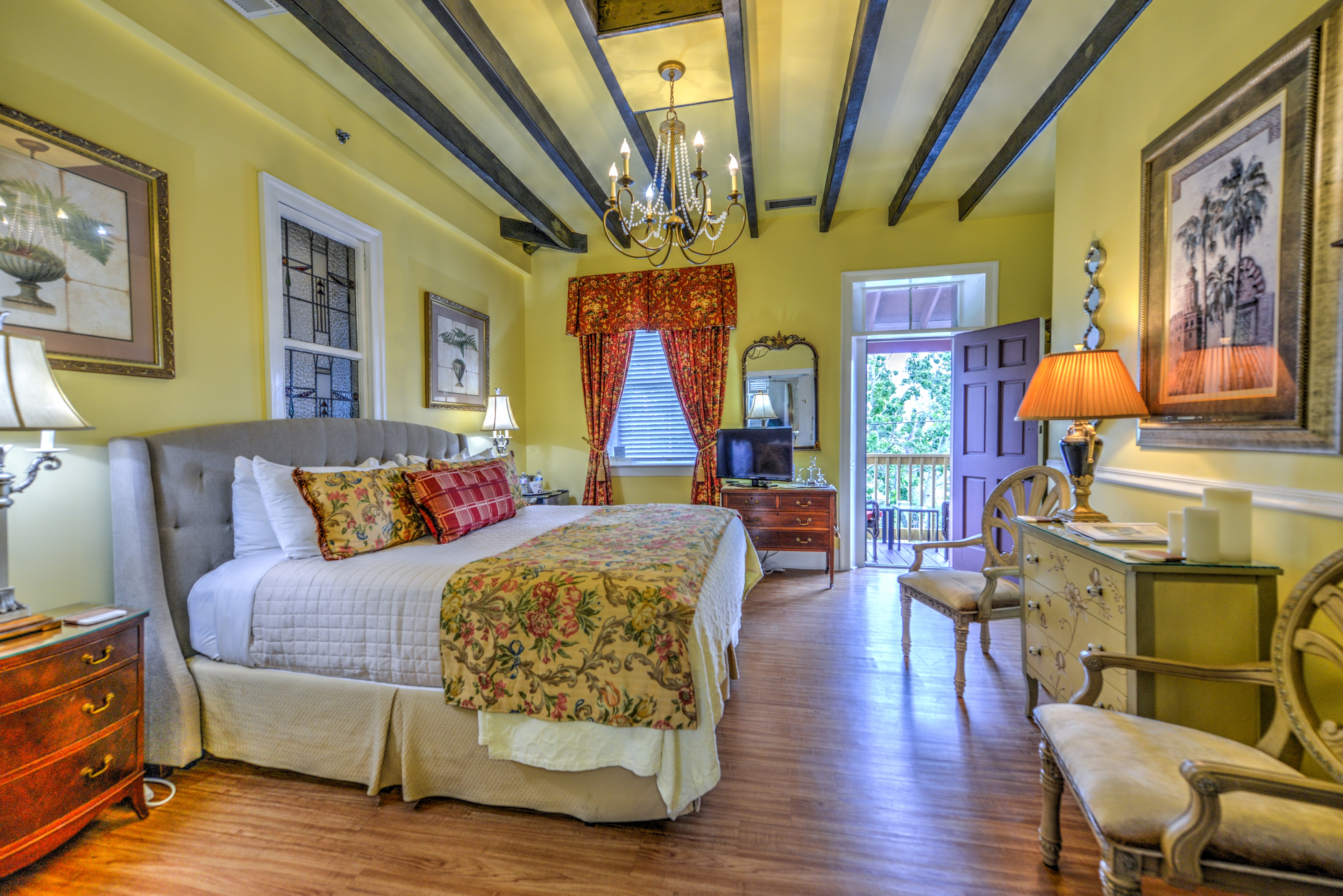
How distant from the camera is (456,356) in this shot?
402 centimetres

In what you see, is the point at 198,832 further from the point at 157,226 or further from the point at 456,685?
the point at 157,226

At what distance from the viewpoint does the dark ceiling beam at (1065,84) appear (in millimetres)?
2258

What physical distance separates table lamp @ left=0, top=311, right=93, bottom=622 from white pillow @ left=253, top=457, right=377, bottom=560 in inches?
23.1

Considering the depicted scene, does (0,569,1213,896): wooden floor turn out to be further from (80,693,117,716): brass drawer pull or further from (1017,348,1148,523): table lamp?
(1017,348,1148,523): table lamp

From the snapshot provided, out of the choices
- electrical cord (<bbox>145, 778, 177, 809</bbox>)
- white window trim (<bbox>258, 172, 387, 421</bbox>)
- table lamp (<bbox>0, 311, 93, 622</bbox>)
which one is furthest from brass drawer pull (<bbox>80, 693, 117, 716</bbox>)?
white window trim (<bbox>258, 172, 387, 421</bbox>)

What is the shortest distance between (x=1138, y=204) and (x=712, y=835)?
2.98 metres

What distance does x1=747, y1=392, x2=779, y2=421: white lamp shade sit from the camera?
4676 mm

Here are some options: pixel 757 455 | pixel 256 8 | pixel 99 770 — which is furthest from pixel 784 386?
pixel 99 770

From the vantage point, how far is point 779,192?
14.0 ft

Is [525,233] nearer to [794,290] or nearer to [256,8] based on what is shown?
[256,8]

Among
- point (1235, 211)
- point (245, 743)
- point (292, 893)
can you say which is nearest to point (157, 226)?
point (245, 743)

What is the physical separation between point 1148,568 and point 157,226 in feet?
12.1

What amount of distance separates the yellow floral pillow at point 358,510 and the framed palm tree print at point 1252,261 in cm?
311

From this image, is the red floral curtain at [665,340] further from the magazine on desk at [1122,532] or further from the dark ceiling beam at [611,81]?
the magazine on desk at [1122,532]
